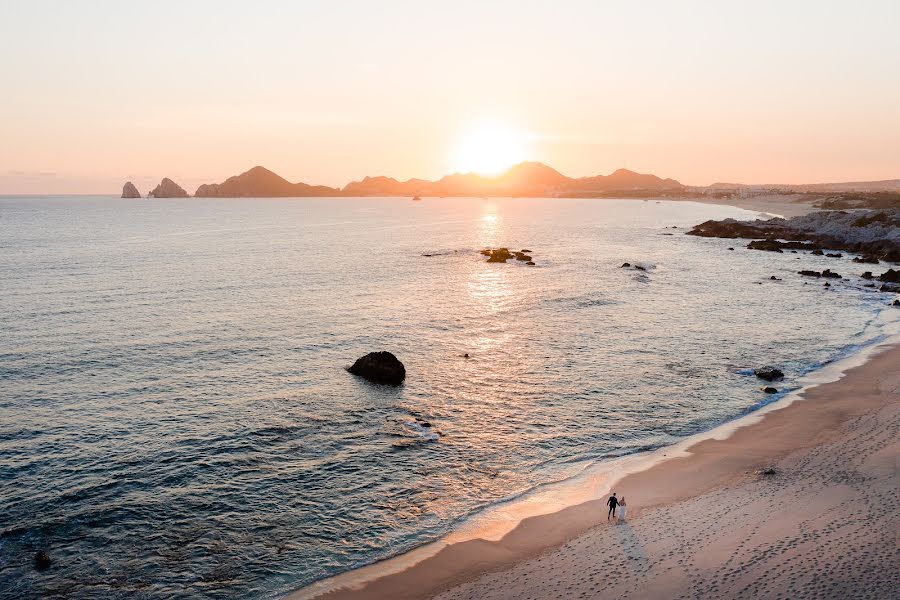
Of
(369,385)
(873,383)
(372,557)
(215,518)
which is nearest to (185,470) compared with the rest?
(215,518)

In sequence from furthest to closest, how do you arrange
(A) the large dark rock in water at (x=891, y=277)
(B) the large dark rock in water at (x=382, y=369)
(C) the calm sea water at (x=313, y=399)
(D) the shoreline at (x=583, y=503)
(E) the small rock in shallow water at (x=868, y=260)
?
1. (E) the small rock in shallow water at (x=868, y=260)
2. (A) the large dark rock in water at (x=891, y=277)
3. (B) the large dark rock in water at (x=382, y=369)
4. (C) the calm sea water at (x=313, y=399)
5. (D) the shoreline at (x=583, y=503)

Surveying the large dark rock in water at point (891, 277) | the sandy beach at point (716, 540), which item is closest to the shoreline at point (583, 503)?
the sandy beach at point (716, 540)

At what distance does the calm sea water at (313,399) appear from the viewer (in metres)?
24.6

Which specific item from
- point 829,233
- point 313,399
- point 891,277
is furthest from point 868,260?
point 313,399

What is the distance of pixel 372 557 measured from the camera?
23734mm

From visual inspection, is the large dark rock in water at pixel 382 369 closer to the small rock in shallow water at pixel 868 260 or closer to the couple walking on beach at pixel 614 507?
the couple walking on beach at pixel 614 507

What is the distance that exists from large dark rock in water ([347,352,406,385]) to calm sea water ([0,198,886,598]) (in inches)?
43.0

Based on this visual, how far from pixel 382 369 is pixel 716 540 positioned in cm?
2533

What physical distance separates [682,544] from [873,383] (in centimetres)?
2893

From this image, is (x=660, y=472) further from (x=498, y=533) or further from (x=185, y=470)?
(x=185, y=470)

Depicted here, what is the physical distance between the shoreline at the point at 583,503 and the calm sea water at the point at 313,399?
1114mm

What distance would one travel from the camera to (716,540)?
76.6ft

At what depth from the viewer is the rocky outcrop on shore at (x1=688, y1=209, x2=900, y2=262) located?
11431 cm

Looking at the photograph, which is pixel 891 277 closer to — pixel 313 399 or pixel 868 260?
pixel 868 260
